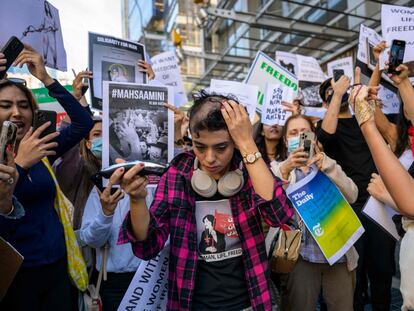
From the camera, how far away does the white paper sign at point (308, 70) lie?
4605mm

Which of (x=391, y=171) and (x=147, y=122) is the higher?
(x=147, y=122)

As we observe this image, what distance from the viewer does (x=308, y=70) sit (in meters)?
4.64

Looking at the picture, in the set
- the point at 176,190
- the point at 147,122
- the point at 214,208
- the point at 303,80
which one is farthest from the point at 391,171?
the point at 303,80

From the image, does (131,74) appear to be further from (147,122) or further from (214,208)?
(214,208)

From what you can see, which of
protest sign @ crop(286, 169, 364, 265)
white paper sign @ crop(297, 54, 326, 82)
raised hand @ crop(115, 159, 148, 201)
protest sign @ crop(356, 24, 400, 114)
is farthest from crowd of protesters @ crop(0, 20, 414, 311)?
white paper sign @ crop(297, 54, 326, 82)

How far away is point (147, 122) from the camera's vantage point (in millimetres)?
1865

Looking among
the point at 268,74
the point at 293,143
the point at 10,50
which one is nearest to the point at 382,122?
the point at 293,143

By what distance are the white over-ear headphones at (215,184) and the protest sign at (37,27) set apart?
1499mm

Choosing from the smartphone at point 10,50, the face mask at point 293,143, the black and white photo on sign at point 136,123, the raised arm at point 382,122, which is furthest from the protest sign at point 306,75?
the smartphone at point 10,50

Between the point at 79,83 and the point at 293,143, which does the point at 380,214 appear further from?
the point at 79,83

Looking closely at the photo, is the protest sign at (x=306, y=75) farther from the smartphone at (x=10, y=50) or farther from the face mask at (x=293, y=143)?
the smartphone at (x=10, y=50)

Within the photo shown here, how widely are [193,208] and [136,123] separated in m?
0.57

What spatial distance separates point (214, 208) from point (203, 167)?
0.59ft

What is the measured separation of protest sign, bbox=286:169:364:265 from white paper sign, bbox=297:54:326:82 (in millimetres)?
2613
